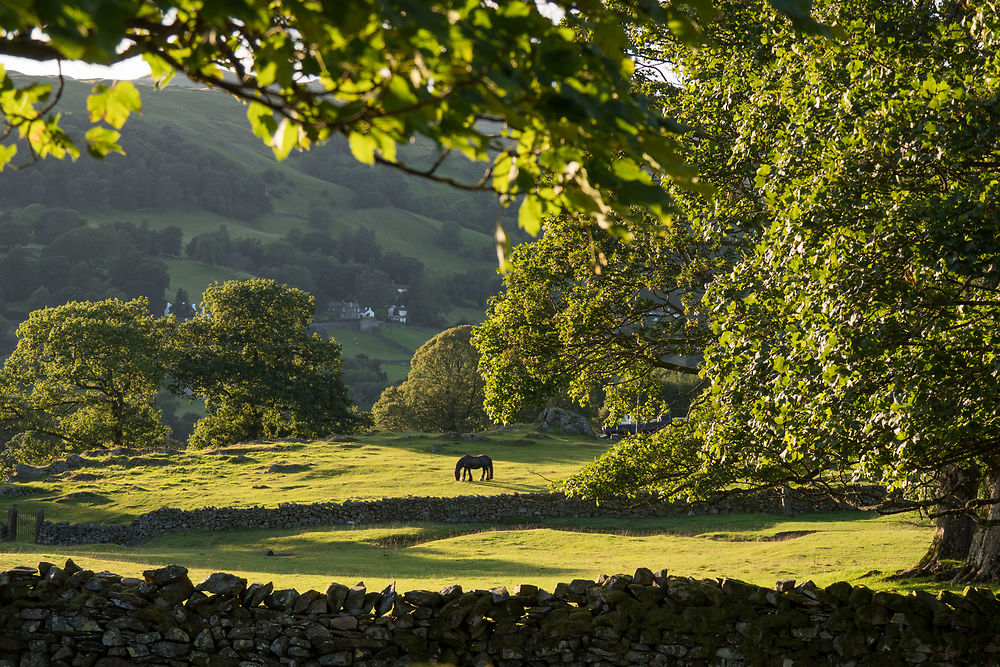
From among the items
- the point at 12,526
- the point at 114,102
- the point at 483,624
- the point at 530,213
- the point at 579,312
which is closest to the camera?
the point at 530,213

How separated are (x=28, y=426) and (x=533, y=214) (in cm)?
6227

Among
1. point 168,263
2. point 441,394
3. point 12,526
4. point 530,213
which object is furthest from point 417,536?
point 168,263

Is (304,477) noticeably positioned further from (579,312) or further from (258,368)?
(579,312)

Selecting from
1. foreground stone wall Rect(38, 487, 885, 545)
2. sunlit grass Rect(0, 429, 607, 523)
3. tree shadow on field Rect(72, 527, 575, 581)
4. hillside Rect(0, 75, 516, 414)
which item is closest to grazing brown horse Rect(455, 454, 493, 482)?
sunlit grass Rect(0, 429, 607, 523)

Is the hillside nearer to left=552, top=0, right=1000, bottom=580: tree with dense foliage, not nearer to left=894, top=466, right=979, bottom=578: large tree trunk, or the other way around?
left=894, top=466, right=979, bottom=578: large tree trunk

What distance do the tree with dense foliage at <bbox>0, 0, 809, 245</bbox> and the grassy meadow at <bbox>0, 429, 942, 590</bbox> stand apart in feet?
46.6

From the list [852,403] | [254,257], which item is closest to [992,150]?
[852,403]

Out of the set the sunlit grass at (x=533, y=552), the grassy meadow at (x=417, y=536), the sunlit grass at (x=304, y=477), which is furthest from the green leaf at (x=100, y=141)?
the sunlit grass at (x=304, y=477)

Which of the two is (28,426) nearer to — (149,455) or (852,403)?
(149,455)

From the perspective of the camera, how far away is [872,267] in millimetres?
9234

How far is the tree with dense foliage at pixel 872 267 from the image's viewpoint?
8641 millimetres

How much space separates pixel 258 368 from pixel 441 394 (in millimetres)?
19930

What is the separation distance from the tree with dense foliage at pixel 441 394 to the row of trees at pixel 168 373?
1134cm

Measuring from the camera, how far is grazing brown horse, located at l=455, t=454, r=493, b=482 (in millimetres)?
42166
